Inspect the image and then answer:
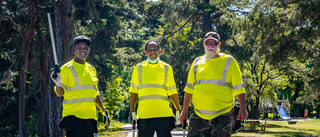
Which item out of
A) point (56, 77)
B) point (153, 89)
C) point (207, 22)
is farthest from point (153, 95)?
point (207, 22)

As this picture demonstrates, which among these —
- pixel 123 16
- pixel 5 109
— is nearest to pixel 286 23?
pixel 123 16

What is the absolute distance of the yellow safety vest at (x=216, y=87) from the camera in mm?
5738

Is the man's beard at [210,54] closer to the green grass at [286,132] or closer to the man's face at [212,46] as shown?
the man's face at [212,46]

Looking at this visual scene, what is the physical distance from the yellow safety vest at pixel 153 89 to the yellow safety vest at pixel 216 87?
22.5 inches

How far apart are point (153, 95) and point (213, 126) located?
1.02m

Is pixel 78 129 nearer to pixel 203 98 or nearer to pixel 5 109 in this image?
pixel 203 98

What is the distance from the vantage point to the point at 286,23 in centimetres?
1698

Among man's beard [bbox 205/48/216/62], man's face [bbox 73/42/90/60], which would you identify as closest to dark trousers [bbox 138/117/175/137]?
man's beard [bbox 205/48/216/62]

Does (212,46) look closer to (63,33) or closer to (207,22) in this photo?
(63,33)

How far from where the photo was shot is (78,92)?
6.10m

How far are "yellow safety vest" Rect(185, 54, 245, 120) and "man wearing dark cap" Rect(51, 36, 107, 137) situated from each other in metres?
1.44

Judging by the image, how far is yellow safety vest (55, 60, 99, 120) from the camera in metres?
6.05

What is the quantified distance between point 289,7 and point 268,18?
1.25 metres

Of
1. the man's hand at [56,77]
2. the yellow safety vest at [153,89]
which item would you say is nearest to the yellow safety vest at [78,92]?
the man's hand at [56,77]
